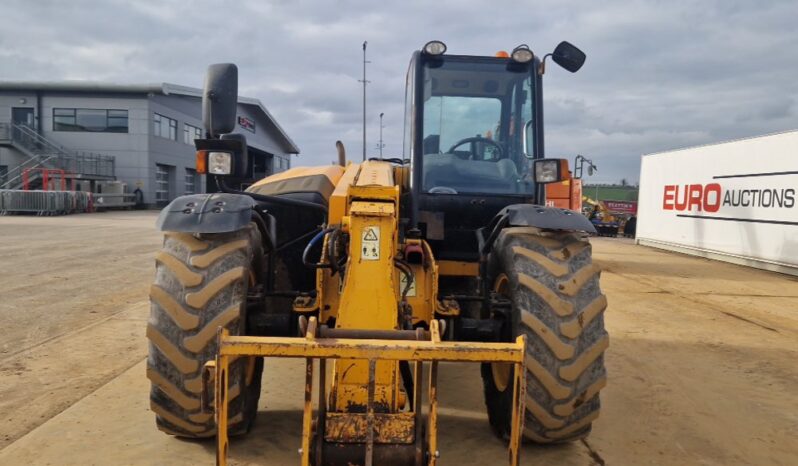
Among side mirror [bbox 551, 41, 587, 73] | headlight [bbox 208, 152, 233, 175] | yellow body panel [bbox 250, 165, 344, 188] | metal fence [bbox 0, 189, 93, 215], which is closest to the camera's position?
headlight [bbox 208, 152, 233, 175]

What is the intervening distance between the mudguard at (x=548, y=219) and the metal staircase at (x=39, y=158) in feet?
104

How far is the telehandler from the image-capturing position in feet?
8.27

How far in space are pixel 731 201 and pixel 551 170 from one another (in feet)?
43.0

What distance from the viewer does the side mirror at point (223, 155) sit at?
3.66 metres

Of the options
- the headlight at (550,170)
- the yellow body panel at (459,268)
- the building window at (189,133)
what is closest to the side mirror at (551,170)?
the headlight at (550,170)

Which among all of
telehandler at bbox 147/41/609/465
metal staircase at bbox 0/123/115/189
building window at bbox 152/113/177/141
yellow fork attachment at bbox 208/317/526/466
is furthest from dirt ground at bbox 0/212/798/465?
building window at bbox 152/113/177/141

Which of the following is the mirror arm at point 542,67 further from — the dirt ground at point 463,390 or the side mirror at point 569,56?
the dirt ground at point 463,390

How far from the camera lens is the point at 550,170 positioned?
4.27 m

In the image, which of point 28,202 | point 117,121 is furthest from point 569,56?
point 117,121

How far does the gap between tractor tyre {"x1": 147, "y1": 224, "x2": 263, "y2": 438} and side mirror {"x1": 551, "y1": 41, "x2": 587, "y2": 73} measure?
2776 mm

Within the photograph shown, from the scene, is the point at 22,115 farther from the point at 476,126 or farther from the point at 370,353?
the point at 370,353

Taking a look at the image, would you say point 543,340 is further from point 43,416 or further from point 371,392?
point 43,416

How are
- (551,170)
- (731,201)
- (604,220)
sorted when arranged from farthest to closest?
(604,220) → (731,201) → (551,170)

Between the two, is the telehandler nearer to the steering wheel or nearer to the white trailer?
the steering wheel
